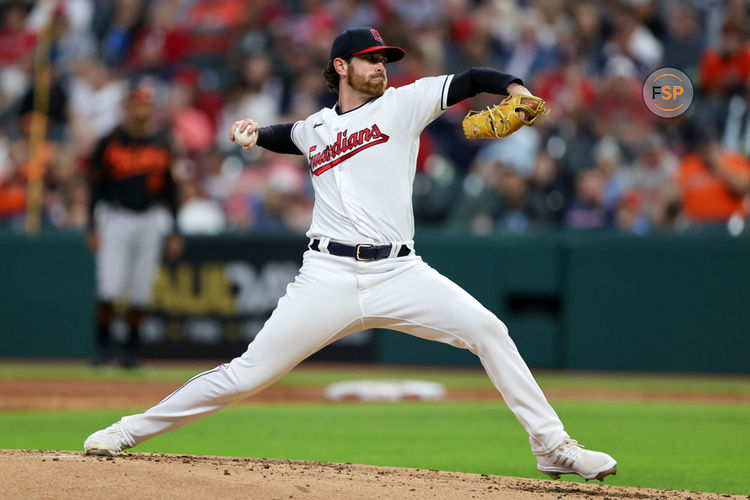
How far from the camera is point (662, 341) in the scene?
455 inches

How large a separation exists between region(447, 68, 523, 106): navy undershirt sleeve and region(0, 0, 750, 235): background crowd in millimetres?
6878

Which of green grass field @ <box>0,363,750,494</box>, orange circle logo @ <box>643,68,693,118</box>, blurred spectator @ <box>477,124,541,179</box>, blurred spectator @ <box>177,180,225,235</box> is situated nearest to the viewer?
orange circle logo @ <box>643,68,693,118</box>

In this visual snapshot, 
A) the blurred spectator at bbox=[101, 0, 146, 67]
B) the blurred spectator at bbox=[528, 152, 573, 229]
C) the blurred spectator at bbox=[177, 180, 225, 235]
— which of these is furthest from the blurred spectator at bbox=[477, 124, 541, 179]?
the blurred spectator at bbox=[101, 0, 146, 67]

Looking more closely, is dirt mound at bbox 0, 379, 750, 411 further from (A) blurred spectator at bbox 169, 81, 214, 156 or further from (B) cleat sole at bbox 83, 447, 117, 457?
(A) blurred spectator at bbox 169, 81, 214, 156

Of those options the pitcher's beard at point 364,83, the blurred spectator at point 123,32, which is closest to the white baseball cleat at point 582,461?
the pitcher's beard at point 364,83

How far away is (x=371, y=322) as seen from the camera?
5000mm

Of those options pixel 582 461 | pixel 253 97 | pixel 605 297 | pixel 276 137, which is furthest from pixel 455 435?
pixel 253 97

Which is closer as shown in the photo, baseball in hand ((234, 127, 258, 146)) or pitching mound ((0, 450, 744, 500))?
pitching mound ((0, 450, 744, 500))

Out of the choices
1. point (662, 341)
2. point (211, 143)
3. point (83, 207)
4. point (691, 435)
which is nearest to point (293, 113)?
point (211, 143)

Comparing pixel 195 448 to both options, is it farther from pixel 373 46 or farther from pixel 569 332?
pixel 569 332

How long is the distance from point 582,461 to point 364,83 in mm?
1967

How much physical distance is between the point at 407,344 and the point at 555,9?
451 cm

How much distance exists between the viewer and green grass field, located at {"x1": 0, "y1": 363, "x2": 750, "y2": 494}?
6133 mm

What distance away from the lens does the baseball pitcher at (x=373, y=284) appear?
4.89 meters
